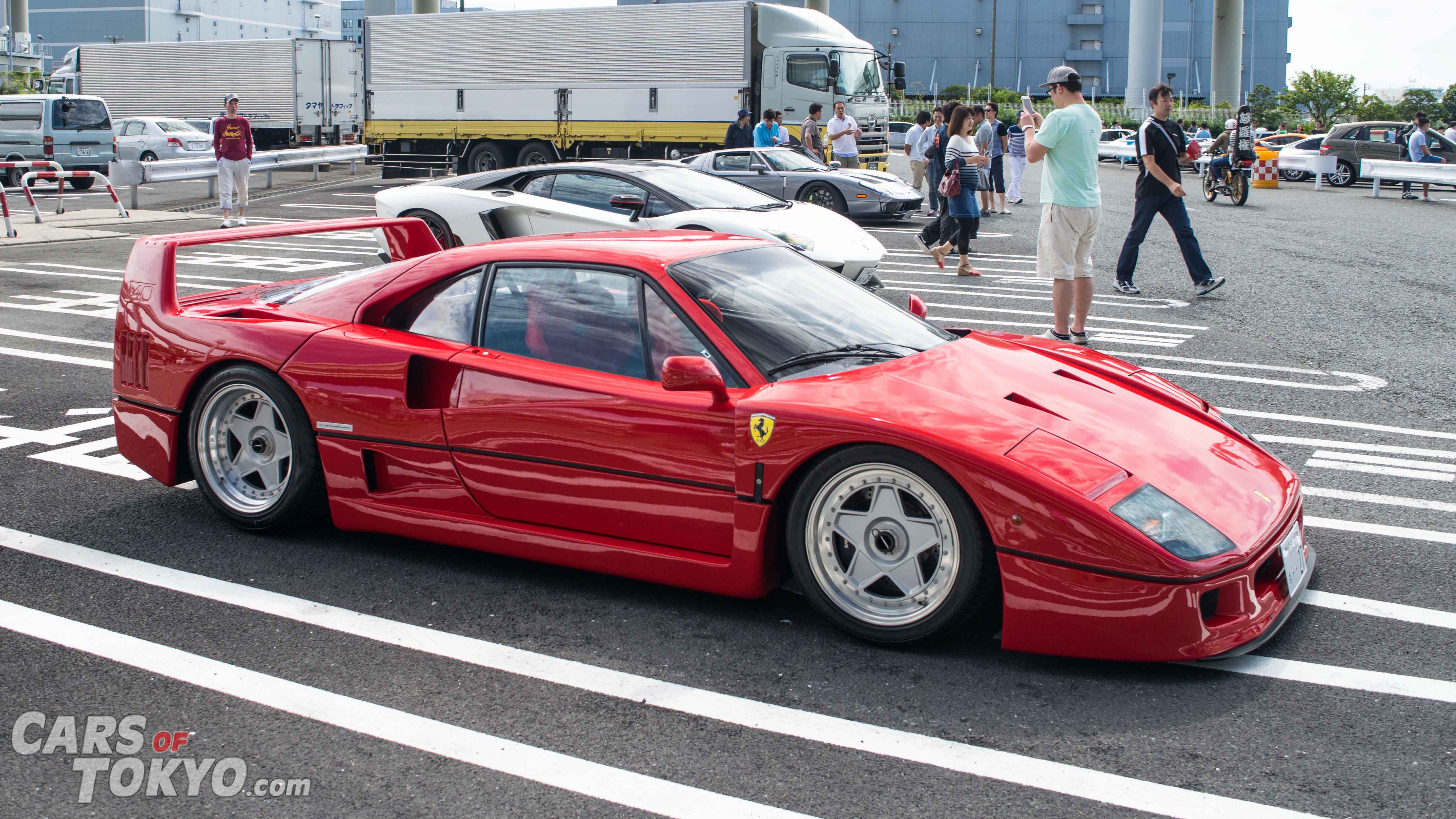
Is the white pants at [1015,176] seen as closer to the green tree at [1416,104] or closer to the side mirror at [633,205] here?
the side mirror at [633,205]

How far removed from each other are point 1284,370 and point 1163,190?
2669 mm

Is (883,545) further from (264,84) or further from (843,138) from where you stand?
(264,84)

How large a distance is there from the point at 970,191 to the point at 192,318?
8462 millimetres

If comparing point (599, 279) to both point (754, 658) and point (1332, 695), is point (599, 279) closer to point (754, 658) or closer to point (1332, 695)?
point (754, 658)

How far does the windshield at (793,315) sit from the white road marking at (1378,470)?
2.16m

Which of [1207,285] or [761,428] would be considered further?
[1207,285]

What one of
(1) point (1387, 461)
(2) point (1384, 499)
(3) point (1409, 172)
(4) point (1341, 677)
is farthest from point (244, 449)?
(3) point (1409, 172)

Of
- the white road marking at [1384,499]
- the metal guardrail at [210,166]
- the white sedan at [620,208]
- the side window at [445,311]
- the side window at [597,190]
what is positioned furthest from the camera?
the metal guardrail at [210,166]

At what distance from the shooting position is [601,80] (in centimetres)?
2347

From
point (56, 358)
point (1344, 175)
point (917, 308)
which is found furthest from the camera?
point (1344, 175)

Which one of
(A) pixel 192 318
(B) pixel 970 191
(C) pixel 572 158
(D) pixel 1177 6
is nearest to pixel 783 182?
(B) pixel 970 191

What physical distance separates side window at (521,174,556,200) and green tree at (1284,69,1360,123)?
188 feet

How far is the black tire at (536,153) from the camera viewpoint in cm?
2408
